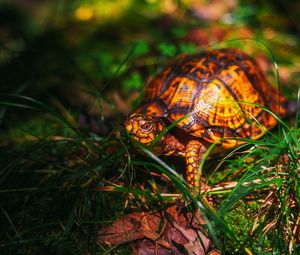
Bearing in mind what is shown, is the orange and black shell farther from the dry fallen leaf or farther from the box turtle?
the dry fallen leaf

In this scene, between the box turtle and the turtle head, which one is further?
the box turtle

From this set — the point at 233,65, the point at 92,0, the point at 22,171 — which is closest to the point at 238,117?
the point at 233,65

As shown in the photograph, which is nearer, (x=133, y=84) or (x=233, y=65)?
(x=233, y=65)

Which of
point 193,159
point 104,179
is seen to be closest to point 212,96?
point 193,159

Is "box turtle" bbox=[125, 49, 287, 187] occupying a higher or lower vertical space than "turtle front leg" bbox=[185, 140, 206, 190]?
higher

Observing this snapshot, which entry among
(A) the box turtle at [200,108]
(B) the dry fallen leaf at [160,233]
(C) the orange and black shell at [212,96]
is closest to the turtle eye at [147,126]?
(A) the box turtle at [200,108]

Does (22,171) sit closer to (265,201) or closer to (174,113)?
(174,113)

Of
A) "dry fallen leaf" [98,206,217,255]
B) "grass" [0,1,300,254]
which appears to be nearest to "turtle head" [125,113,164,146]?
"grass" [0,1,300,254]

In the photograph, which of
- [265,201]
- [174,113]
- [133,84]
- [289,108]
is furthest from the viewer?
[133,84]

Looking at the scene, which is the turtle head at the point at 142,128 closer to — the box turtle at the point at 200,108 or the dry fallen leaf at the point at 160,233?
the box turtle at the point at 200,108
